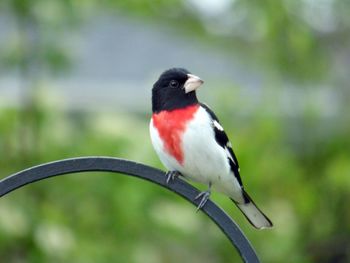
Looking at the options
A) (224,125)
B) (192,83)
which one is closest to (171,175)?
(192,83)

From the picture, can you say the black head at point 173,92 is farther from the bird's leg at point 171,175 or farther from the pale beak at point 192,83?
the bird's leg at point 171,175

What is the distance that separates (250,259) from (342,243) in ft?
14.5

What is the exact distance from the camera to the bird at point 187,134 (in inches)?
120

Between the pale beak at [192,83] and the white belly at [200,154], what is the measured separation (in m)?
0.10

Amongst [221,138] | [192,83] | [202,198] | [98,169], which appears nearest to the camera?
[98,169]

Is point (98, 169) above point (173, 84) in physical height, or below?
below

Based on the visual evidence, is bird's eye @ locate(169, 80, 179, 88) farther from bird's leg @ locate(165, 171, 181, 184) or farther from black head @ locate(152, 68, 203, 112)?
bird's leg @ locate(165, 171, 181, 184)

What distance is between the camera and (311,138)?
708 cm

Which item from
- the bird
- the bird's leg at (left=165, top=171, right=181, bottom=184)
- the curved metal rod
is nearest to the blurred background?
the bird

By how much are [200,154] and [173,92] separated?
25cm

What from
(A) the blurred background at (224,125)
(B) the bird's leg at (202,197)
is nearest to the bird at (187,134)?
(B) the bird's leg at (202,197)

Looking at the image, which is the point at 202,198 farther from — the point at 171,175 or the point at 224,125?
the point at 224,125

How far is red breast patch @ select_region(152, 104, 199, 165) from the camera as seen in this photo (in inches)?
120

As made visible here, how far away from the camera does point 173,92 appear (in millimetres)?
3117
